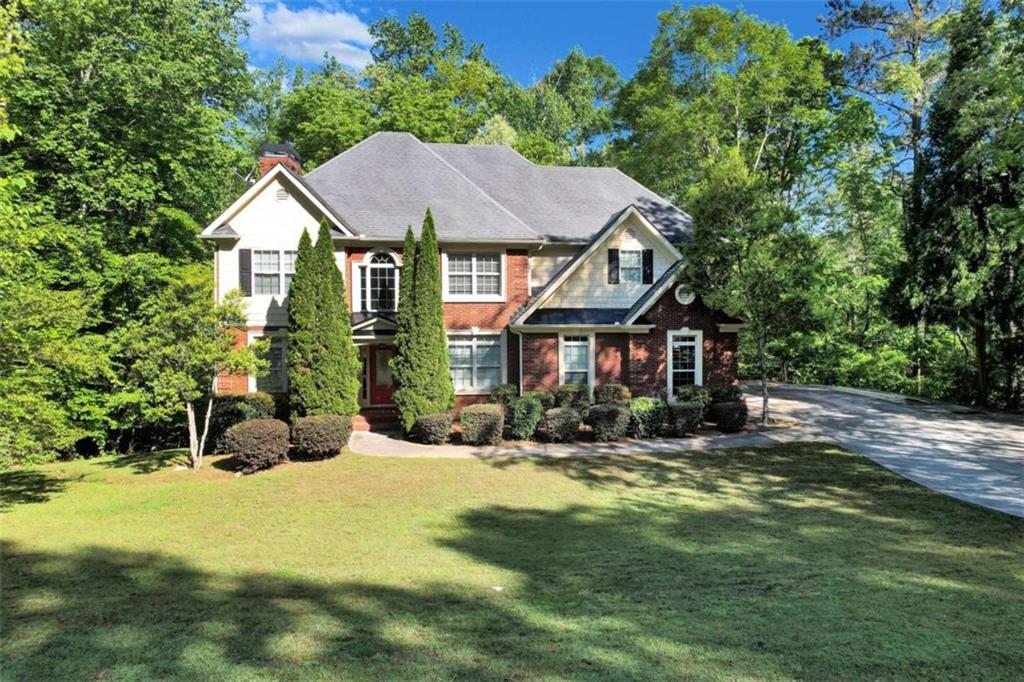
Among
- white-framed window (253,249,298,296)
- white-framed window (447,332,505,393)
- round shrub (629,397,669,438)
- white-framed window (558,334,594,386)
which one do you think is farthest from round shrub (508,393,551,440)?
white-framed window (253,249,298,296)

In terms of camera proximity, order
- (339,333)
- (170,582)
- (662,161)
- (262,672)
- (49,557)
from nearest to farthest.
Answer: (262,672), (170,582), (49,557), (339,333), (662,161)

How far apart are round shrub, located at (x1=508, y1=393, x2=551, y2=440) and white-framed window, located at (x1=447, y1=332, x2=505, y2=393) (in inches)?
144

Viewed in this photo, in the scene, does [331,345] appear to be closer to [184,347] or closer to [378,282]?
[184,347]

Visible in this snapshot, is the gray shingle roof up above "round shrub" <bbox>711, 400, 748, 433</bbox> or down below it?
above

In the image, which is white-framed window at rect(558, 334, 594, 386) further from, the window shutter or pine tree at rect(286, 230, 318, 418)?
pine tree at rect(286, 230, 318, 418)

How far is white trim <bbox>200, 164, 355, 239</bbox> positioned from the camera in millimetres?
16984

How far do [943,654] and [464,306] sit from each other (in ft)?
50.5

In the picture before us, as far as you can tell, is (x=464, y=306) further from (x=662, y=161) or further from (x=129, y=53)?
(x=662, y=161)

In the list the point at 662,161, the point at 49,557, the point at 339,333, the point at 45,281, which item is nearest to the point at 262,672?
the point at 49,557

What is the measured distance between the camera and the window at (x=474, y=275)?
60.5 feet

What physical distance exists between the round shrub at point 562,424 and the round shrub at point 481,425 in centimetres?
129

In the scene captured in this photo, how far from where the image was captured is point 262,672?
161 inches

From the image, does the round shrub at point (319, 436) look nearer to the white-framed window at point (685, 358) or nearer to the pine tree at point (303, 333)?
the pine tree at point (303, 333)

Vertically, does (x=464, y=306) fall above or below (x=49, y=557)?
above
